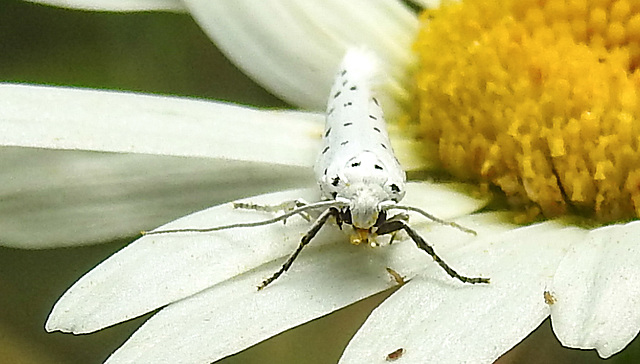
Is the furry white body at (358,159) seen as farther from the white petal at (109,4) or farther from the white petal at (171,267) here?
the white petal at (109,4)

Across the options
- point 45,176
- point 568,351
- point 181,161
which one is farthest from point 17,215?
point 568,351

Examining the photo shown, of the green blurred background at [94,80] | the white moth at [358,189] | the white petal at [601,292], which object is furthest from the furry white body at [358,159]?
the green blurred background at [94,80]

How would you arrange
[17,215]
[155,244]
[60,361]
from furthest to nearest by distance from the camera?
[60,361], [17,215], [155,244]

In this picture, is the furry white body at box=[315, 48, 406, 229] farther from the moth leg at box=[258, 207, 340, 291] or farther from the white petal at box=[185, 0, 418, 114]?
the white petal at box=[185, 0, 418, 114]

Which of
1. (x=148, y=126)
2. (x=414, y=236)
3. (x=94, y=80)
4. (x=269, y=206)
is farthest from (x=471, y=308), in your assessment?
(x=94, y=80)

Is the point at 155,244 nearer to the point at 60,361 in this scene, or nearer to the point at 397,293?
the point at 397,293

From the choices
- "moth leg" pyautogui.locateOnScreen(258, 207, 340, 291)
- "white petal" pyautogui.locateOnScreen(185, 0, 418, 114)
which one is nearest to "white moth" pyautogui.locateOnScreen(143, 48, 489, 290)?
"moth leg" pyautogui.locateOnScreen(258, 207, 340, 291)

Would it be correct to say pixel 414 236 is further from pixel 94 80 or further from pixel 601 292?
pixel 94 80
